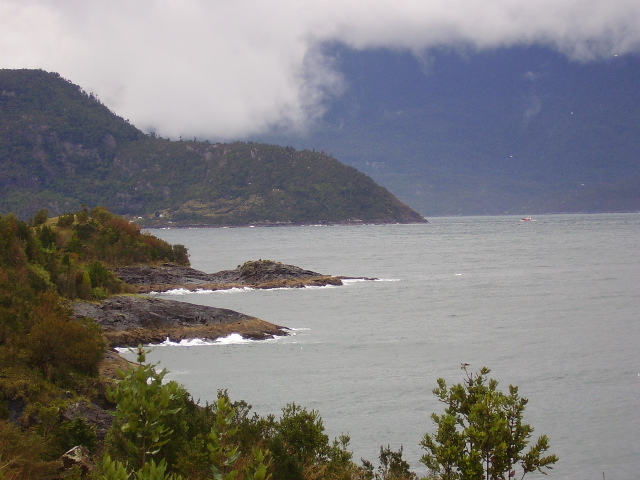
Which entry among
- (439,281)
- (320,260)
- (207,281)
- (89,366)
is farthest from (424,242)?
(89,366)

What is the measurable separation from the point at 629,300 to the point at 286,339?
87.4 ft

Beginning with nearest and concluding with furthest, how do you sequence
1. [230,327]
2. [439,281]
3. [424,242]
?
[230,327]
[439,281]
[424,242]

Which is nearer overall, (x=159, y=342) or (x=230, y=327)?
(x=159, y=342)

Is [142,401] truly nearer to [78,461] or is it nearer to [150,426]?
[150,426]

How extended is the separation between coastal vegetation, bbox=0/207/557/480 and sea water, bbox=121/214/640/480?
92.6 inches

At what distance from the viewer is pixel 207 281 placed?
2530 inches

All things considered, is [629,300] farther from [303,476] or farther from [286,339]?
[303,476]

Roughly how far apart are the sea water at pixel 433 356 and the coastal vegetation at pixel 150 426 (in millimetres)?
2351

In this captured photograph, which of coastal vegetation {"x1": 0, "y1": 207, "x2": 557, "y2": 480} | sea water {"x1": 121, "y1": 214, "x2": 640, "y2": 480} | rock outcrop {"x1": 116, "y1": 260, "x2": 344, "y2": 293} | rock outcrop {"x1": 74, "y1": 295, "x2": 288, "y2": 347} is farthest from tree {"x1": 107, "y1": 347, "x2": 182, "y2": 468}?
rock outcrop {"x1": 116, "y1": 260, "x2": 344, "y2": 293}

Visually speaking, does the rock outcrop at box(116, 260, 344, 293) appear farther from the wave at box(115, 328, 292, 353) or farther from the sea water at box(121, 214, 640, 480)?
the wave at box(115, 328, 292, 353)

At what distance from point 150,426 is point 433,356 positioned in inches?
1105

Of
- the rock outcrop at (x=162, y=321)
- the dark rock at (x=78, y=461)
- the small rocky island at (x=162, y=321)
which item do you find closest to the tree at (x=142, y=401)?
the dark rock at (x=78, y=461)

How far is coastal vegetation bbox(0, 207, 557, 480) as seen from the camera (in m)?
8.31

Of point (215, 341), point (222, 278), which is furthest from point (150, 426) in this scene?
point (222, 278)
